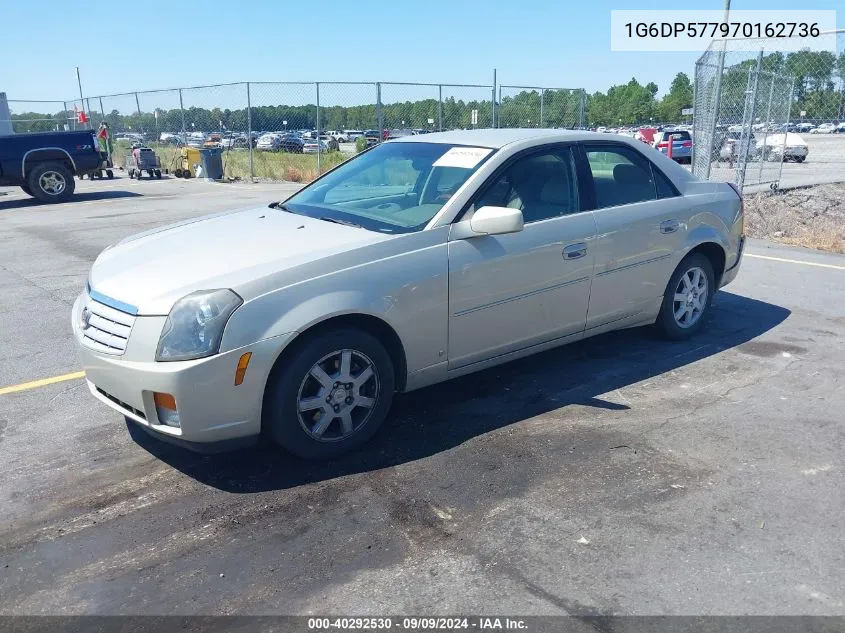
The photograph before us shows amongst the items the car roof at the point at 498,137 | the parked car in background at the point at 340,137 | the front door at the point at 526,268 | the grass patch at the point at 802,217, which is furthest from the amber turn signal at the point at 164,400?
the parked car in background at the point at 340,137

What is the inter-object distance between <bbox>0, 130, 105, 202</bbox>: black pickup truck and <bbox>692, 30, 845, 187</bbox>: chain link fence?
12.8m

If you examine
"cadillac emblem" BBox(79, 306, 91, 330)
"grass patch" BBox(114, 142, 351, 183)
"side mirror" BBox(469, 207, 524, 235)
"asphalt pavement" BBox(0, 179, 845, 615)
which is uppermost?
"side mirror" BBox(469, 207, 524, 235)

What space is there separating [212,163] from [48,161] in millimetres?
6594

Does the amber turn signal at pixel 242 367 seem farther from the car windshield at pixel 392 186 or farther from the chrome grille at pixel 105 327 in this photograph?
the car windshield at pixel 392 186

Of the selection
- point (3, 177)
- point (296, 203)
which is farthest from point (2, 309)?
point (3, 177)

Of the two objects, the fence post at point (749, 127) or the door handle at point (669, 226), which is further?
the fence post at point (749, 127)

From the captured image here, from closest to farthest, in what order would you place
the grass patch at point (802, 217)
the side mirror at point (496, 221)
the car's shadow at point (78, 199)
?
the side mirror at point (496, 221), the grass patch at point (802, 217), the car's shadow at point (78, 199)

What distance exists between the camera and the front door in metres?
4.28

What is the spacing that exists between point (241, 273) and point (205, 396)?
636mm

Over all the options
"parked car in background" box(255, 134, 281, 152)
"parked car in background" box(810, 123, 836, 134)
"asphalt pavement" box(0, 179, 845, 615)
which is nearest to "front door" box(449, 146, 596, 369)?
"asphalt pavement" box(0, 179, 845, 615)

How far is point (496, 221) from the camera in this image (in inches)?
163

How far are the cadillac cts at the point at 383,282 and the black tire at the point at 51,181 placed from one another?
1309cm

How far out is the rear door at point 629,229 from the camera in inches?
196

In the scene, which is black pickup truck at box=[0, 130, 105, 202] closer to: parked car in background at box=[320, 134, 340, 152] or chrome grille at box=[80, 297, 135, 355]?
parked car in background at box=[320, 134, 340, 152]
